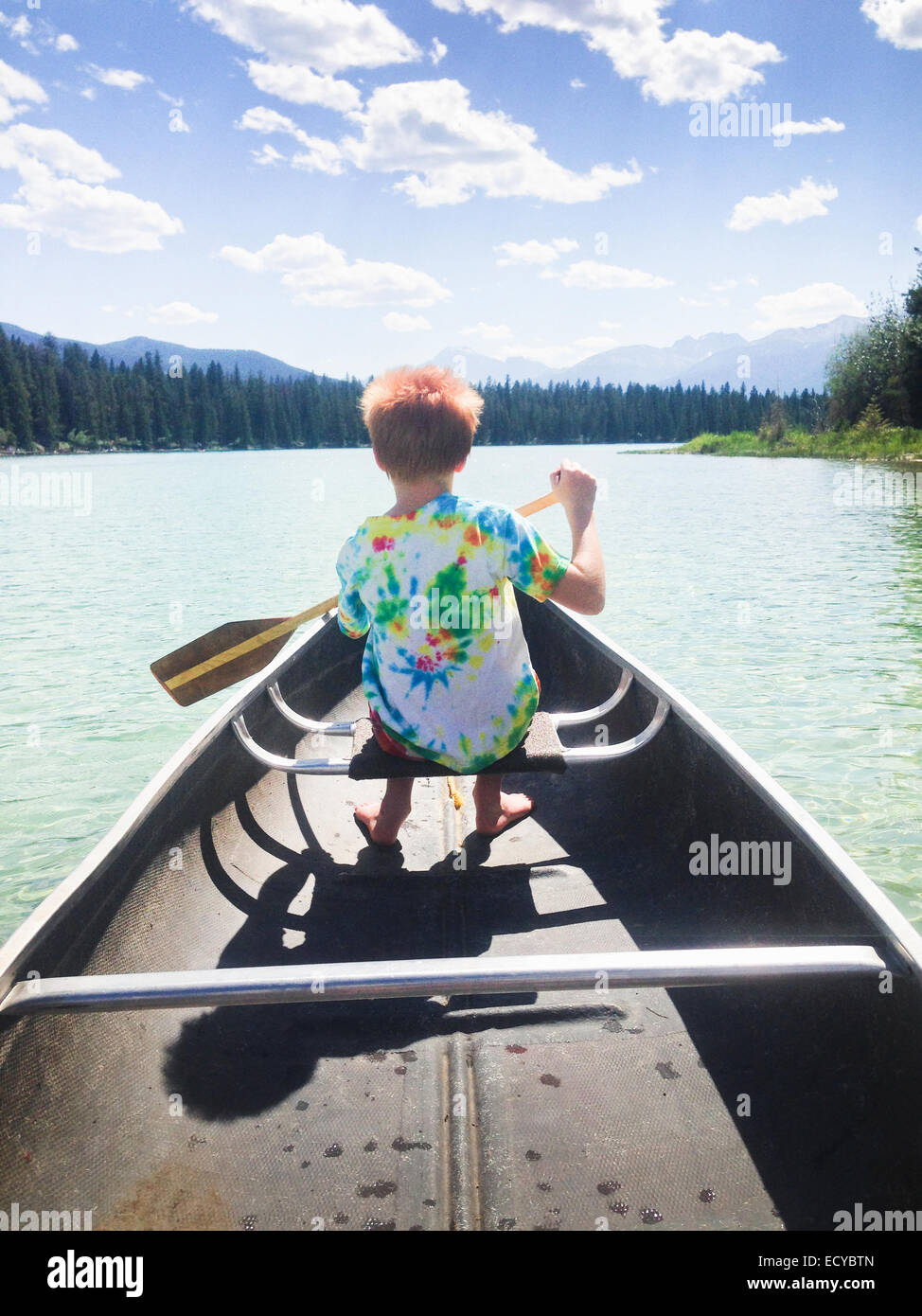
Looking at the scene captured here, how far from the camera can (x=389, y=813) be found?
127 inches

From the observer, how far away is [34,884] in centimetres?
456

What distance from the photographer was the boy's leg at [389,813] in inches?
124

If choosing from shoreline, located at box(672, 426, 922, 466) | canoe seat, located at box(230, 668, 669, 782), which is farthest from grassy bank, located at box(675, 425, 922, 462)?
canoe seat, located at box(230, 668, 669, 782)

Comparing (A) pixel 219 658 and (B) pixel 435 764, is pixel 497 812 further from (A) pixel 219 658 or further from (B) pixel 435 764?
(A) pixel 219 658

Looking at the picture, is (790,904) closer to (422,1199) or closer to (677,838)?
(677,838)

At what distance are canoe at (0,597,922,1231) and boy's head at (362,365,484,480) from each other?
960 millimetres

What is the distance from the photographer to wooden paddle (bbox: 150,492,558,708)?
3951mm

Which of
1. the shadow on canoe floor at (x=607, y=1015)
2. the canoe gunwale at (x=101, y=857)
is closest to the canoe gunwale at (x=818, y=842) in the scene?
the shadow on canoe floor at (x=607, y=1015)

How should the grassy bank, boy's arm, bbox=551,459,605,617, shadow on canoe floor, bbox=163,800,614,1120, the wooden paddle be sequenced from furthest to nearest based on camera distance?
1. the grassy bank
2. the wooden paddle
3. boy's arm, bbox=551,459,605,617
4. shadow on canoe floor, bbox=163,800,614,1120

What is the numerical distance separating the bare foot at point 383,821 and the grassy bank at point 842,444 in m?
40.0

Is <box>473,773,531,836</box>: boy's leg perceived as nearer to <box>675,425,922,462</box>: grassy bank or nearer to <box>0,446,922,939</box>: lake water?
<box>0,446,922,939</box>: lake water

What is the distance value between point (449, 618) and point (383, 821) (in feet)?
3.35

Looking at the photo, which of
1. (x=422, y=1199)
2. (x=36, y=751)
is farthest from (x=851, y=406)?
(x=422, y=1199)

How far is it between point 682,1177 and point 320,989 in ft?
3.01
